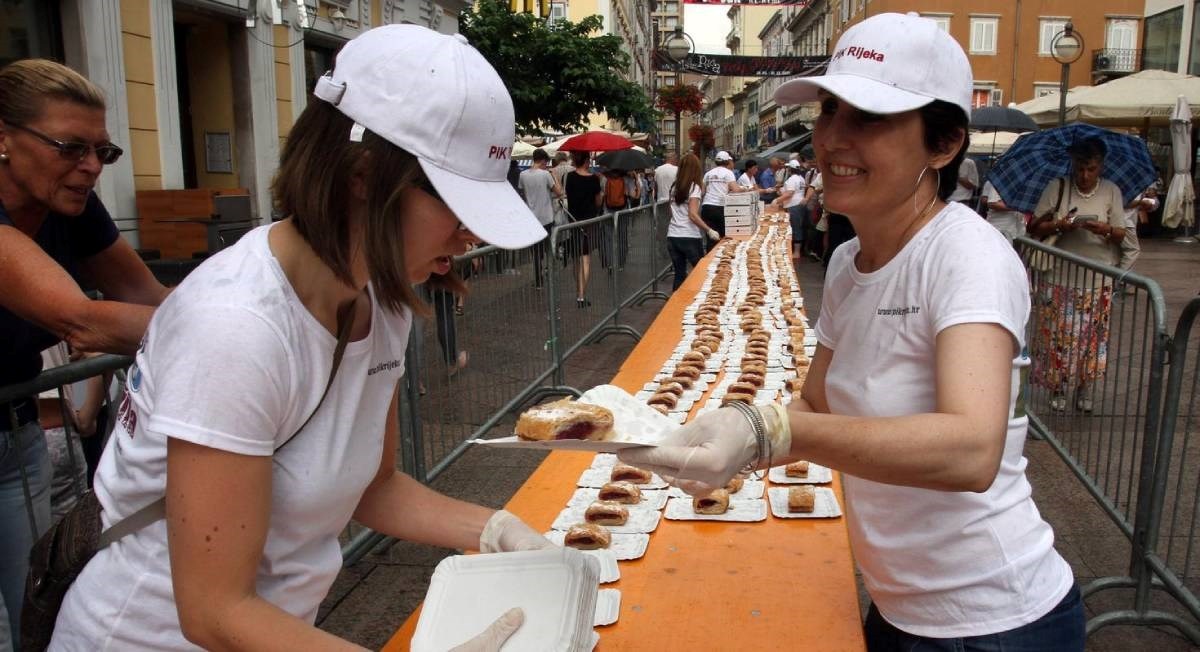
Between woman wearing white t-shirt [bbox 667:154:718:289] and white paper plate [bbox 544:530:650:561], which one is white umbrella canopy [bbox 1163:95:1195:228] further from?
white paper plate [bbox 544:530:650:561]

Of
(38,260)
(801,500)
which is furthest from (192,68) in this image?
(801,500)

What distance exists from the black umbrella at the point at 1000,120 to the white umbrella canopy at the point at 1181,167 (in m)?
4.49

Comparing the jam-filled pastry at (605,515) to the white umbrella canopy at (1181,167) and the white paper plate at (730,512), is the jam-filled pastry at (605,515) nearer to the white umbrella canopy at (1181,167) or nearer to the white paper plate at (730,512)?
the white paper plate at (730,512)

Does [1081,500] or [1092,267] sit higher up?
[1092,267]

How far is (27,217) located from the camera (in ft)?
8.11

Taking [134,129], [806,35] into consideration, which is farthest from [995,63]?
[134,129]

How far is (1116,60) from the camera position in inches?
1635

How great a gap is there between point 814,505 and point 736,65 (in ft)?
77.9

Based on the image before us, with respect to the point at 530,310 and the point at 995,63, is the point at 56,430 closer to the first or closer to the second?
the point at 530,310

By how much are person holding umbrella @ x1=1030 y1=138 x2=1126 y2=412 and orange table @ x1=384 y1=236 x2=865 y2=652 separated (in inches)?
123

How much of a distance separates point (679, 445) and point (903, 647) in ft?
2.36

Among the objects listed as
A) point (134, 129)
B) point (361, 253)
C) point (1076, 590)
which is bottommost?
point (1076, 590)

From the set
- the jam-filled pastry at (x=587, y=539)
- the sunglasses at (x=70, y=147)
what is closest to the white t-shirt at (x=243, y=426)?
the jam-filled pastry at (x=587, y=539)

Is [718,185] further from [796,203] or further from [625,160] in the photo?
[796,203]
